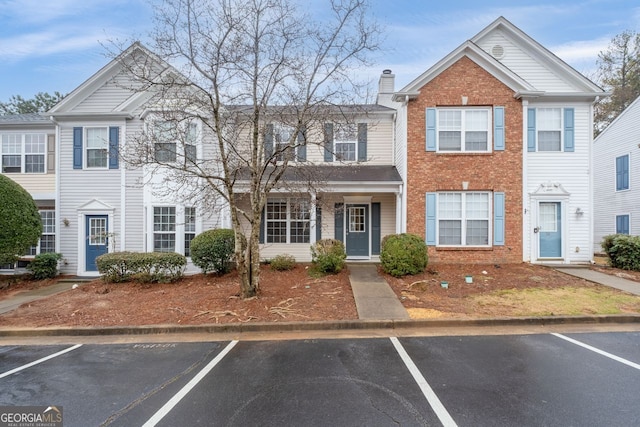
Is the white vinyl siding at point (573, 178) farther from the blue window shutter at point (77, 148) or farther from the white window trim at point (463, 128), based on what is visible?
the blue window shutter at point (77, 148)

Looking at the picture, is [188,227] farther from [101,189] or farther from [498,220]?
[498,220]

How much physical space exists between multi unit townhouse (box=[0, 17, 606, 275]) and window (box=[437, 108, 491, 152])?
0.04 meters

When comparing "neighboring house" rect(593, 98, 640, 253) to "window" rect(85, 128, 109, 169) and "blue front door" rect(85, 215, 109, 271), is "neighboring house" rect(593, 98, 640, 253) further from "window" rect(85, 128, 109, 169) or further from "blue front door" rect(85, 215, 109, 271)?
"window" rect(85, 128, 109, 169)

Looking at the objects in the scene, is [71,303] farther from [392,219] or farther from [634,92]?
[634,92]

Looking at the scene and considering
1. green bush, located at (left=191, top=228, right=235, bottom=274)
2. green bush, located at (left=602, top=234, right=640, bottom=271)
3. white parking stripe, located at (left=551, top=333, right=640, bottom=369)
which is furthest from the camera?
green bush, located at (left=602, top=234, right=640, bottom=271)

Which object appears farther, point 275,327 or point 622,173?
point 622,173

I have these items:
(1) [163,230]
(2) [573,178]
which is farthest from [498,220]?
(1) [163,230]

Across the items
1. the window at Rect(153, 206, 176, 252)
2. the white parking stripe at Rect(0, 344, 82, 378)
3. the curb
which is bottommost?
the white parking stripe at Rect(0, 344, 82, 378)

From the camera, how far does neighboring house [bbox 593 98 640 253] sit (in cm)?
1443

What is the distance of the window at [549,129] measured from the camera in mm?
11211

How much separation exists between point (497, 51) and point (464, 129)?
3.70 m

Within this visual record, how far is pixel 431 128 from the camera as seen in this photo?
10945 mm

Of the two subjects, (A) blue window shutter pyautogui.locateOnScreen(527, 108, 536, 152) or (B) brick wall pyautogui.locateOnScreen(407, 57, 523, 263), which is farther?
(A) blue window shutter pyautogui.locateOnScreen(527, 108, 536, 152)

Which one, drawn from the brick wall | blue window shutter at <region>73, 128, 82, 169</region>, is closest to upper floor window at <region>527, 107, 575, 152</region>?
the brick wall
